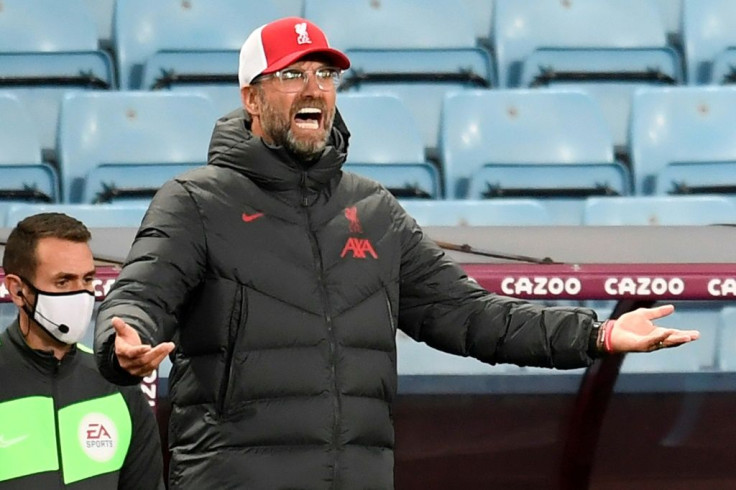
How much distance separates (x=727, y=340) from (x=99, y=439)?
70.2 inches

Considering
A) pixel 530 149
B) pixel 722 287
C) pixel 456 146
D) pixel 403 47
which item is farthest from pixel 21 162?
pixel 722 287

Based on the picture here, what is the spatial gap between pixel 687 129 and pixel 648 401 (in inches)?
67.9

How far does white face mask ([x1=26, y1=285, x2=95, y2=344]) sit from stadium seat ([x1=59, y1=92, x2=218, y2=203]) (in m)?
2.13

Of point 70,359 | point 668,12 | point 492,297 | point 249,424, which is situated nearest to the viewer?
point 249,424

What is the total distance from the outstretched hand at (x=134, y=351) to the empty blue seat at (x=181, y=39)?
135 inches

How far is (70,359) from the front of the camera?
291cm

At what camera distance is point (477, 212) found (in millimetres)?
4551

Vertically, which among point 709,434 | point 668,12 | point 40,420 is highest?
point 668,12

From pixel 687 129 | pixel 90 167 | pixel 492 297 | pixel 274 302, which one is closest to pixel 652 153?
pixel 687 129

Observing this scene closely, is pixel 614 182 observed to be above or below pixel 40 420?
above

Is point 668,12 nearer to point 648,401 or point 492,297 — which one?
point 648,401

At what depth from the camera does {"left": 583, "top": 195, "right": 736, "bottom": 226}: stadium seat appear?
Answer: 469cm

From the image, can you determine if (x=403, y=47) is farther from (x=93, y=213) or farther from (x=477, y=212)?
(x=93, y=213)

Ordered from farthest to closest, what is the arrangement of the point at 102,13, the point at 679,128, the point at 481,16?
the point at 481,16 → the point at 102,13 → the point at 679,128
